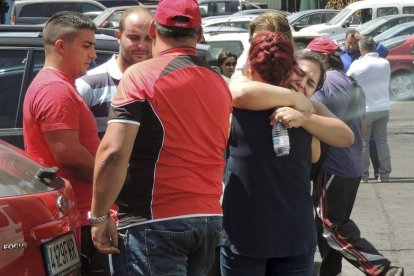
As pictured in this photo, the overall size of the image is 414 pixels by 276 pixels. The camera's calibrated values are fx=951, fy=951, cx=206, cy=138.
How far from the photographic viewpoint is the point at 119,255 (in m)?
3.75

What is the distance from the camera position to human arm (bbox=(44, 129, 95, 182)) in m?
4.41

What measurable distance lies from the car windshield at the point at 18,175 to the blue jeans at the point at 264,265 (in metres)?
0.86

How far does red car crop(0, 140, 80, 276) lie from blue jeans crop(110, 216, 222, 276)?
32cm

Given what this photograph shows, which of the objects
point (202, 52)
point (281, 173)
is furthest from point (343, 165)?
point (281, 173)

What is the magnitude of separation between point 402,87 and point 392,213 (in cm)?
1138

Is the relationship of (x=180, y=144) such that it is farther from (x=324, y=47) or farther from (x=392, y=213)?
(x=392, y=213)

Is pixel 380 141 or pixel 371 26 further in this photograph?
pixel 371 26

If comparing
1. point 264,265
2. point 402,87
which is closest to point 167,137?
point 264,265

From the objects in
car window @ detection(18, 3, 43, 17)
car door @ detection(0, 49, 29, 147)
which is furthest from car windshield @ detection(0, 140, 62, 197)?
car window @ detection(18, 3, 43, 17)

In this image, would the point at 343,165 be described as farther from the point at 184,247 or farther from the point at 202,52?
the point at 184,247

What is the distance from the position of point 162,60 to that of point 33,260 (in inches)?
37.5

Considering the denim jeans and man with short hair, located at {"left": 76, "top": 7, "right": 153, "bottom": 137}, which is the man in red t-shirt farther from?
the denim jeans

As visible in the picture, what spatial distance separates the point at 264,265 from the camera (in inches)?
170

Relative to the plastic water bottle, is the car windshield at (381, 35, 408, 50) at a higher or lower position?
lower
